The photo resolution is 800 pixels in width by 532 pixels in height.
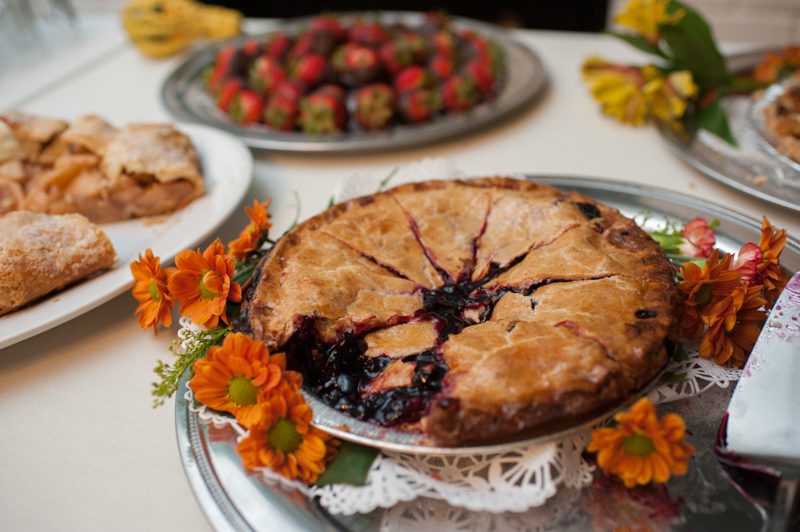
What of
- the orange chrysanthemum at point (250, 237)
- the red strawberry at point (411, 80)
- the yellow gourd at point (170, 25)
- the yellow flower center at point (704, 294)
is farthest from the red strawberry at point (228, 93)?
the yellow flower center at point (704, 294)

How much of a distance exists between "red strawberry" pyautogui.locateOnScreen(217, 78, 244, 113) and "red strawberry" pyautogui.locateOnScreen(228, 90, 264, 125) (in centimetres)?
5

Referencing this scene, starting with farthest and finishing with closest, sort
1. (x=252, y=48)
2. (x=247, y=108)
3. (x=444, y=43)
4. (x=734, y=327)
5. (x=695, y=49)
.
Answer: (x=252, y=48) → (x=444, y=43) → (x=247, y=108) → (x=695, y=49) → (x=734, y=327)

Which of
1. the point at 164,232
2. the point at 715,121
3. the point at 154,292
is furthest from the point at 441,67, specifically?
the point at 154,292

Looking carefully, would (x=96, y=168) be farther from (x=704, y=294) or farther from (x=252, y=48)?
(x=704, y=294)

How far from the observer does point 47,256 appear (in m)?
1.39

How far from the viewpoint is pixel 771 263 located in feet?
3.77

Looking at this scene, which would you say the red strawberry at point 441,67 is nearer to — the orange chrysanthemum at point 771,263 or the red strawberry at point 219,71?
the red strawberry at point 219,71

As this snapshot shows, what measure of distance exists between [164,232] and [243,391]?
0.84 meters

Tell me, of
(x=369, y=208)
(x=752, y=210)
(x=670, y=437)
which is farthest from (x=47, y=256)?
→ (x=752, y=210)

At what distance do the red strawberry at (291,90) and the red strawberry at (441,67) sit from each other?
50 centimetres

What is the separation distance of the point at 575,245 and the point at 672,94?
44.8 inches

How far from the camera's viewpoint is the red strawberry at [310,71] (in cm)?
238

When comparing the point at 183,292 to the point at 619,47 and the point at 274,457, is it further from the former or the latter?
the point at 619,47

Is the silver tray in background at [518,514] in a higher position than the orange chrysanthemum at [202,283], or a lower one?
lower
